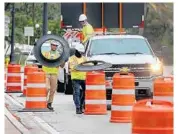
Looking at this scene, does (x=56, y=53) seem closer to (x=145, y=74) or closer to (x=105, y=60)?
(x=105, y=60)

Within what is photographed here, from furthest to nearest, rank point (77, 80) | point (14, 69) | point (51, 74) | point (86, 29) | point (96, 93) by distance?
1. point (14, 69)
2. point (86, 29)
3. point (51, 74)
4. point (77, 80)
5. point (96, 93)

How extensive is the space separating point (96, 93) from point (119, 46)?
2803 millimetres

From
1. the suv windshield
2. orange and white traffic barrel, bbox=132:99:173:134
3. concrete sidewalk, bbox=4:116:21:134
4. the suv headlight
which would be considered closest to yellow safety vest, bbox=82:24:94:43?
the suv windshield

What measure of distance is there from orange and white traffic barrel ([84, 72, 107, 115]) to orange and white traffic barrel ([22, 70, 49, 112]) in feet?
4.18

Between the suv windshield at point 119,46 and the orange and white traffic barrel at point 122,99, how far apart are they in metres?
3.53

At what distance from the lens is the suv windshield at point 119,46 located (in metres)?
17.4

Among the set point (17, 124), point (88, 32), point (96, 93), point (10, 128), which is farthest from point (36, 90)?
point (88, 32)

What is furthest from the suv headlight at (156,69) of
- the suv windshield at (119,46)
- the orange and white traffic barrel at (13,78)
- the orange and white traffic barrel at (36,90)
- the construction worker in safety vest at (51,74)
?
the orange and white traffic barrel at (13,78)

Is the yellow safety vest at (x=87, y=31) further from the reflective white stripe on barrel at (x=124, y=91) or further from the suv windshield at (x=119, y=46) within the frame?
the reflective white stripe on barrel at (x=124, y=91)

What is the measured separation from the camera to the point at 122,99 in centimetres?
1365

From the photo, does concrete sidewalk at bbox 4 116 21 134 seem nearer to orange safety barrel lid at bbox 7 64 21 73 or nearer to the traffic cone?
the traffic cone

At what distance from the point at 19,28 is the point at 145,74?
53.4 metres

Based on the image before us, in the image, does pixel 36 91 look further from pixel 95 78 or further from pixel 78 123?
pixel 78 123

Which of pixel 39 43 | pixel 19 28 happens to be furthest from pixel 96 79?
pixel 19 28
